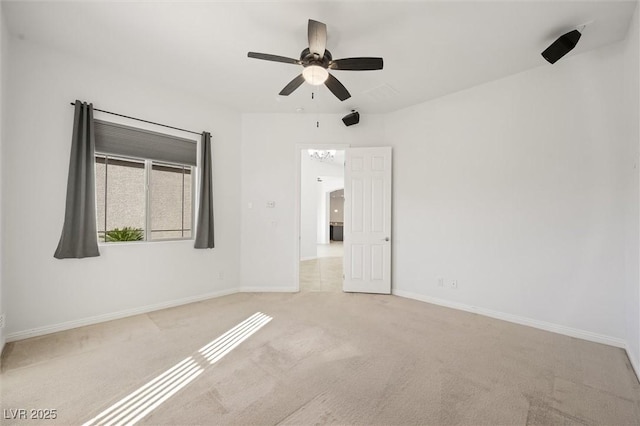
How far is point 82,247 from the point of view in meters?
3.06

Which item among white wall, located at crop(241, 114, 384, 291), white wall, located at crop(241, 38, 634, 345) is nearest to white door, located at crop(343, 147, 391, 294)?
white wall, located at crop(241, 38, 634, 345)

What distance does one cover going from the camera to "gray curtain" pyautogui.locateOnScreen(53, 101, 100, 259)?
300cm

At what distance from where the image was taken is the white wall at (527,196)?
112 inches

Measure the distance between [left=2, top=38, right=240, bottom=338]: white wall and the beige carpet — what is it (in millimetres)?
296

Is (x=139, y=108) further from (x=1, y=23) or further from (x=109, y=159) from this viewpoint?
(x=1, y=23)

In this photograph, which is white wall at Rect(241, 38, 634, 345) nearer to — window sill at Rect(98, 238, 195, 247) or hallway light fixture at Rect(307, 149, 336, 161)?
window sill at Rect(98, 238, 195, 247)

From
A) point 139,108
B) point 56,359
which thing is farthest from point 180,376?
point 139,108

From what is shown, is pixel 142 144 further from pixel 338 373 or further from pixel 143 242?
pixel 338 373

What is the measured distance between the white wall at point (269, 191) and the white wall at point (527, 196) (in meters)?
1.86

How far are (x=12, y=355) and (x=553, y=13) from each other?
5.61 metres

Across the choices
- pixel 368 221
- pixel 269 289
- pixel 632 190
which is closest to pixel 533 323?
pixel 632 190

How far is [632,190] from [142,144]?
5.34 metres

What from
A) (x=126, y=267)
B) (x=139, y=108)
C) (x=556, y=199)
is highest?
(x=139, y=108)

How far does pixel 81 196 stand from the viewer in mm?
3066
